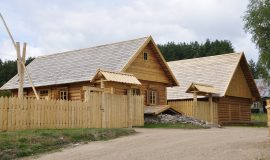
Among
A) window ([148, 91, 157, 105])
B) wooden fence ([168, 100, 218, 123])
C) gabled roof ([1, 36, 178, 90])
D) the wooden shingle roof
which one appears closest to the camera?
gabled roof ([1, 36, 178, 90])

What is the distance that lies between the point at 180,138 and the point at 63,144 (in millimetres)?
5110

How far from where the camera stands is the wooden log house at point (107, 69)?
3145 centimetres

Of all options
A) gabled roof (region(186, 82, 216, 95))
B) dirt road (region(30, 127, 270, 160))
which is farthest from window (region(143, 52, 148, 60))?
dirt road (region(30, 127, 270, 160))

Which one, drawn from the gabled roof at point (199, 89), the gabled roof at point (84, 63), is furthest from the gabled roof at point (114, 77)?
the gabled roof at point (199, 89)

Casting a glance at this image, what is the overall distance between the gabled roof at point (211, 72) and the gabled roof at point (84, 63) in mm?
4277

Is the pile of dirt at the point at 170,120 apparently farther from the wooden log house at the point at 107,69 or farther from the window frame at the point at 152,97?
the window frame at the point at 152,97

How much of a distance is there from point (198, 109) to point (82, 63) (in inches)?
374

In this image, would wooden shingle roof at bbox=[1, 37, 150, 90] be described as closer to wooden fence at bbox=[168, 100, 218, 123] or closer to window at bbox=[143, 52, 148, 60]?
window at bbox=[143, 52, 148, 60]

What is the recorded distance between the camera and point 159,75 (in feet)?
116

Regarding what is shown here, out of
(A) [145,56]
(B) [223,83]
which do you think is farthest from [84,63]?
(B) [223,83]

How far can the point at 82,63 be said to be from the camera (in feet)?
112

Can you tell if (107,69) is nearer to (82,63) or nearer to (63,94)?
(82,63)

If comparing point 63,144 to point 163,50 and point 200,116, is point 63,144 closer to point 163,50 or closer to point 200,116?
point 200,116

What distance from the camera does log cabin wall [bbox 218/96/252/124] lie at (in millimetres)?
40094
